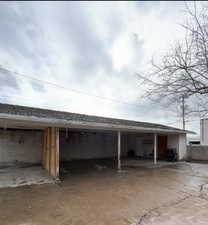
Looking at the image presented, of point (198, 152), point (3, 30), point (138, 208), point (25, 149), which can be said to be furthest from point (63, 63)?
point (198, 152)

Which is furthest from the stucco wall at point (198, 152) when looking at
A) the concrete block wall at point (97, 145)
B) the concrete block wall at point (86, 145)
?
the concrete block wall at point (86, 145)

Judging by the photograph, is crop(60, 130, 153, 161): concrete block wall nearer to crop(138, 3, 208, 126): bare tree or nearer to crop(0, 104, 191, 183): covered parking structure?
crop(0, 104, 191, 183): covered parking structure

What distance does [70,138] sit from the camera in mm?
12297

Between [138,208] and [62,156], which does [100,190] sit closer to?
[138,208]

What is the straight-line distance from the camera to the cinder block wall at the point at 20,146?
9.05 m

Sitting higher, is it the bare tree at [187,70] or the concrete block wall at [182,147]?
the bare tree at [187,70]

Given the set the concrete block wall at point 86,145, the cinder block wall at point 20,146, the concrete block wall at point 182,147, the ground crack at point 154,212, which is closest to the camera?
the ground crack at point 154,212

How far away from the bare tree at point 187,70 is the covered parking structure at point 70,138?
11.4ft

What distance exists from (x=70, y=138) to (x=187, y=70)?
10180mm

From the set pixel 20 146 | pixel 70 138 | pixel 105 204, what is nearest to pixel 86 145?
pixel 70 138

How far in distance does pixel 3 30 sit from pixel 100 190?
19.1ft

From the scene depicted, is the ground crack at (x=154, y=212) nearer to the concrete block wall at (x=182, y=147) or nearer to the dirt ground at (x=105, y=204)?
the dirt ground at (x=105, y=204)

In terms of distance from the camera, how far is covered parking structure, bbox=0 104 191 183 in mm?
6477

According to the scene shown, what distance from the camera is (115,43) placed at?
5.19 metres
